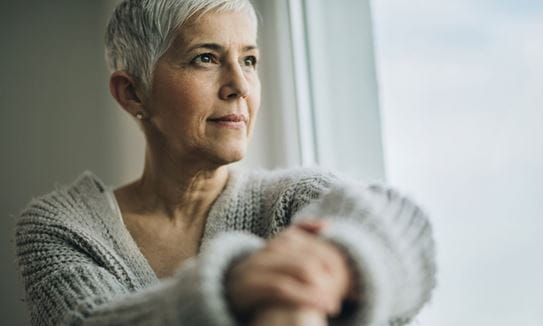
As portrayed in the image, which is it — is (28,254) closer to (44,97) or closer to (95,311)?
(95,311)

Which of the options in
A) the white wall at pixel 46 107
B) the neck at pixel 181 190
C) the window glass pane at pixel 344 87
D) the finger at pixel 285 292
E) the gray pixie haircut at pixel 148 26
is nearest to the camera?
the finger at pixel 285 292

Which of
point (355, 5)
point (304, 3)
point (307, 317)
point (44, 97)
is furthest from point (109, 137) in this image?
point (307, 317)

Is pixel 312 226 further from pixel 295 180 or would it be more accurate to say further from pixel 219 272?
pixel 295 180

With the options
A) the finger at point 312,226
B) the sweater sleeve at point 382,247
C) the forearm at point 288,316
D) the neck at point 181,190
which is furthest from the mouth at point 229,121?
the forearm at point 288,316

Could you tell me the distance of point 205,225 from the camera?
1.19 metres

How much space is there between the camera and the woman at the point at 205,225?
1.93 feet

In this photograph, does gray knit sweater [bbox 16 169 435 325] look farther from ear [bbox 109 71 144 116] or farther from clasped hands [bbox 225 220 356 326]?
ear [bbox 109 71 144 116]

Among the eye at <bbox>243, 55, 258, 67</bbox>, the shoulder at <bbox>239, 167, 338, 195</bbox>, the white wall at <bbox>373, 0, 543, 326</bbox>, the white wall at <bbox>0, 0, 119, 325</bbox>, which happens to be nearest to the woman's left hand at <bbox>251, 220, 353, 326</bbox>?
the shoulder at <bbox>239, 167, 338, 195</bbox>

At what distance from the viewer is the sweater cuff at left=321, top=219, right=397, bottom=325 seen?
1.94 ft

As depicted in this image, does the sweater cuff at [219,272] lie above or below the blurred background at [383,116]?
below

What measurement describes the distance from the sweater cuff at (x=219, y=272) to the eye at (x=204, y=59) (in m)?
0.60

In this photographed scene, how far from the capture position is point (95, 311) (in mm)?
816

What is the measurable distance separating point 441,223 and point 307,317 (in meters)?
0.69

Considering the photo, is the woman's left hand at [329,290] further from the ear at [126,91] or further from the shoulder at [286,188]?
the ear at [126,91]
